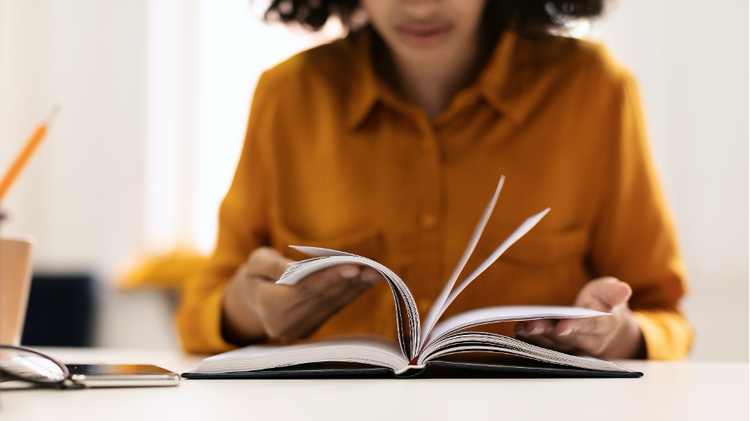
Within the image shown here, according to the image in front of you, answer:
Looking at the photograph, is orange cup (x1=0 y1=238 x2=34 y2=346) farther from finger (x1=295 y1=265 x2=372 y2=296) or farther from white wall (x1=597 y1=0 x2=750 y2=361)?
white wall (x1=597 y1=0 x2=750 y2=361)

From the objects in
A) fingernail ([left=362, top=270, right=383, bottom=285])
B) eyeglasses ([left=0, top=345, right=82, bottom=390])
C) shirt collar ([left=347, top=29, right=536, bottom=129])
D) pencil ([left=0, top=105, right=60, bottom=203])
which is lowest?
eyeglasses ([left=0, top=345, right=82, bottom=390])

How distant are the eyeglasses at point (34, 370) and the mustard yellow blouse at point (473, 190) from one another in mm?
392

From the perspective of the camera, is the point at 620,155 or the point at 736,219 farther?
the point at 736,219

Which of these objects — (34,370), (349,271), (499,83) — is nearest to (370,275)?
(349,271)

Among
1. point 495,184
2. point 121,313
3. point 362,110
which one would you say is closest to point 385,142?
point 362,110

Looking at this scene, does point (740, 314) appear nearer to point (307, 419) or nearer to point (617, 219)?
point (617, 219)

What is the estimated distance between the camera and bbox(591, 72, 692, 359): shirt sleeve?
0.89m

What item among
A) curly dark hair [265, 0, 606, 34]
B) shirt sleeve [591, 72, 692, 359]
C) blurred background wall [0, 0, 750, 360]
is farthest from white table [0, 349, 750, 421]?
blurred background wall [0, 0, 750, 360]

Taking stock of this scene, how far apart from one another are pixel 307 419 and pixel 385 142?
25.8 inches

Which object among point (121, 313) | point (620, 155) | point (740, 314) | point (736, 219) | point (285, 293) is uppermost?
point (620, 155)

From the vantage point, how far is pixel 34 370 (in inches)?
17.4

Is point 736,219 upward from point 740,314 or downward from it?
upward

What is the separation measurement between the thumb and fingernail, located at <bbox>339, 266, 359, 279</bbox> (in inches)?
8.8

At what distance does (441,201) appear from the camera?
0.92 m
